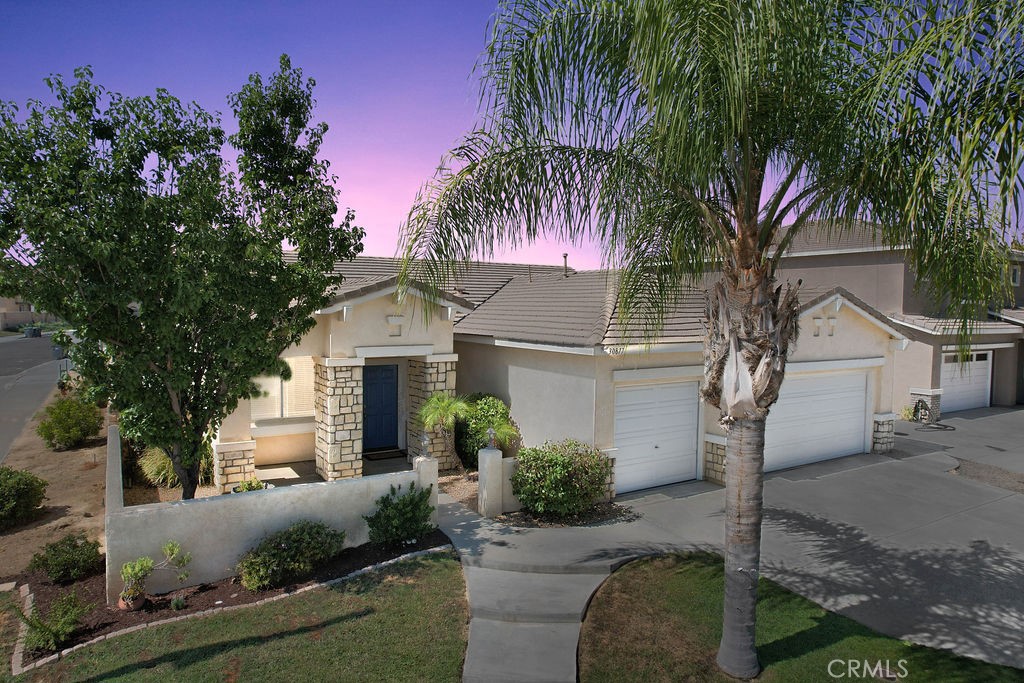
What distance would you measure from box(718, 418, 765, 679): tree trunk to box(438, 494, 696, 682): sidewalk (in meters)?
1.65

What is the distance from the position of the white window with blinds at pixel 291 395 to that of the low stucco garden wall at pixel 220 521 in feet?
13.8

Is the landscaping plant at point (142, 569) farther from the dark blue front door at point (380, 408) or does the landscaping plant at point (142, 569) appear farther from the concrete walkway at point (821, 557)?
the dark blue front door at point (380, 408)

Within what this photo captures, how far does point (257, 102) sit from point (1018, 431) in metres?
22.2

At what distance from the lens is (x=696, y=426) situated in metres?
12.3

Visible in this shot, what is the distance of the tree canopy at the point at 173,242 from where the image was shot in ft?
22.9

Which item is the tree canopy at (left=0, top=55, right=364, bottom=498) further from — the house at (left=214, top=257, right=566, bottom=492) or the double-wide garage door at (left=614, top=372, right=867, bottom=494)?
the double-wide garage door at (left=614, top=372, right=867, bottom=494)

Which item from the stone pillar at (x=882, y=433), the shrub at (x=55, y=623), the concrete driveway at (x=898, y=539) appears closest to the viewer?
the shrub at (x=55, y=623)

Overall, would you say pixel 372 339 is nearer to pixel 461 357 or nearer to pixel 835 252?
pixel 461 357

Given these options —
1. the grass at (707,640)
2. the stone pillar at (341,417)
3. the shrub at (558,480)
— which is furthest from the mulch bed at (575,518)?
the stone pillar at (341,417)

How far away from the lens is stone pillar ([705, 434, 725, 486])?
476 inches

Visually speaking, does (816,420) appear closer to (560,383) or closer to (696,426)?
(696,426)

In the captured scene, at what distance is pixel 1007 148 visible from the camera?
4457 mm

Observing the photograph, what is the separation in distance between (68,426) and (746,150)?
55.8 ft

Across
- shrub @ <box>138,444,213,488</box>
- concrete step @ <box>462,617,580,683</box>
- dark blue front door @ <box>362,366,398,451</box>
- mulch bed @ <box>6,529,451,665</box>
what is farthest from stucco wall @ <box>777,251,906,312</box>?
shrub @ <box>138,444,213,488</box>
